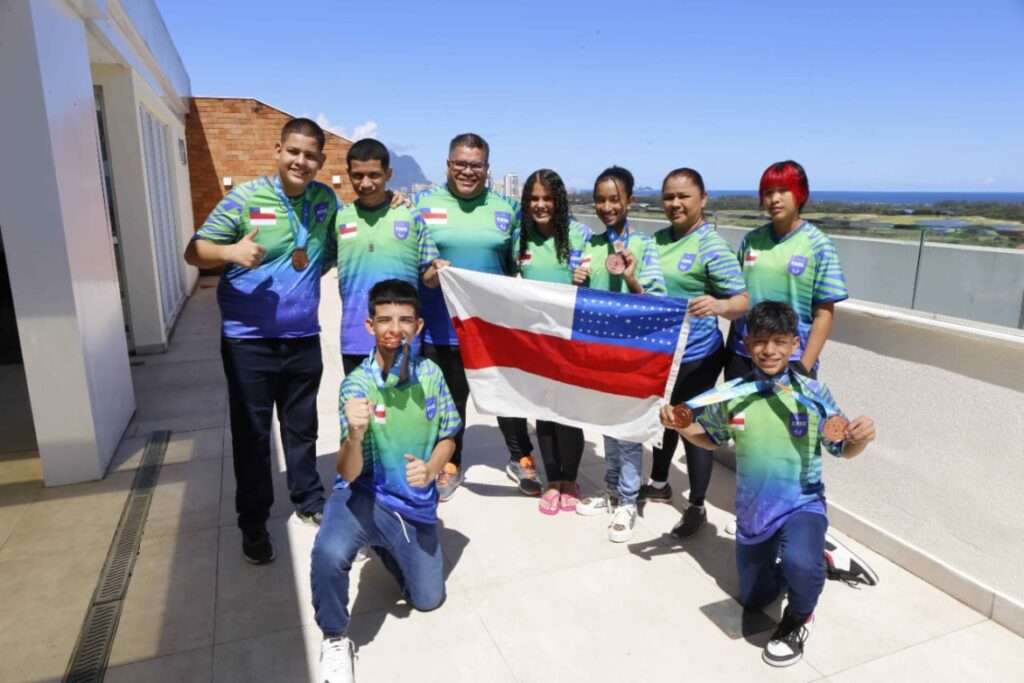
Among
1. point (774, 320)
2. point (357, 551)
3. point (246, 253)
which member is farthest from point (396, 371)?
point (774, 320)

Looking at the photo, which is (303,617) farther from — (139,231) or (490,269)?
(139,231)

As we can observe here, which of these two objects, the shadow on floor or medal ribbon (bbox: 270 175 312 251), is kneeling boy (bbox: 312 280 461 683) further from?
medal ribbon (bbox: 270 175 312 251)

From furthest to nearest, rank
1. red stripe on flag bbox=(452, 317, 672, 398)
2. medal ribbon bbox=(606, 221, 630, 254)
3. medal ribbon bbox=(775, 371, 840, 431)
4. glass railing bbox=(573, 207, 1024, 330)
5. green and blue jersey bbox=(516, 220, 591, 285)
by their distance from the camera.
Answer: glass railing bbox=(573, 207, 1024, 330) < green and blue jersey bbox=(516, 220, 591, 285) < medal ribbon bbox=(606, 221, 630, 254) < red stripe on flag bbox=(452, 317, 672, 398) < medal ribbon bbox=(775, 371, 840, 431)

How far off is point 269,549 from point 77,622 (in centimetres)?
77

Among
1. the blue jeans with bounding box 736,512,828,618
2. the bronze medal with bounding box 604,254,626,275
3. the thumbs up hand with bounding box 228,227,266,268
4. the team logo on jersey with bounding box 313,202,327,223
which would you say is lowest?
the blue jeans with bounding box 736,512,828,618

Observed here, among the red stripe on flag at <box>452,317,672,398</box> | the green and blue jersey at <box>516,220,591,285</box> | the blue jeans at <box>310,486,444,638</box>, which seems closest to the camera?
the blue jeans at <box>310,486,444,638</box>

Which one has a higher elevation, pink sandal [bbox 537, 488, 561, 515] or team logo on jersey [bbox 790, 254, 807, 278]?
team logo on jersey [bbox 790, 254, 807, 278]

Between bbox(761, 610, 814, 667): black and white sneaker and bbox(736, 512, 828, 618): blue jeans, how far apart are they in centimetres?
5

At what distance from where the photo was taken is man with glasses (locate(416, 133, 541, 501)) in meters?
3.31

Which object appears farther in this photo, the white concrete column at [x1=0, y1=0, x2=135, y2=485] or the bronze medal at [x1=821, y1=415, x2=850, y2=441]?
the white concrete column at [x1=0, y1=0, x2=135, y2=485]

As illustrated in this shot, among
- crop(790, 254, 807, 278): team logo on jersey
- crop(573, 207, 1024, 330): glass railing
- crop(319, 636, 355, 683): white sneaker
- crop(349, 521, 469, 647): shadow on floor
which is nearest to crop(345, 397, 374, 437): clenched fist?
crop(319, 636, 355, 683): white sneaker

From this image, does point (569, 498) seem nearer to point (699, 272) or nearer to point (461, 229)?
point (699, 272)

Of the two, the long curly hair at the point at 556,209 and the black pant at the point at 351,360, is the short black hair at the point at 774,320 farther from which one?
the black pant at the point at 351,360

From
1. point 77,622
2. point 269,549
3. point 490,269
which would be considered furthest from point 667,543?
point 77,622
